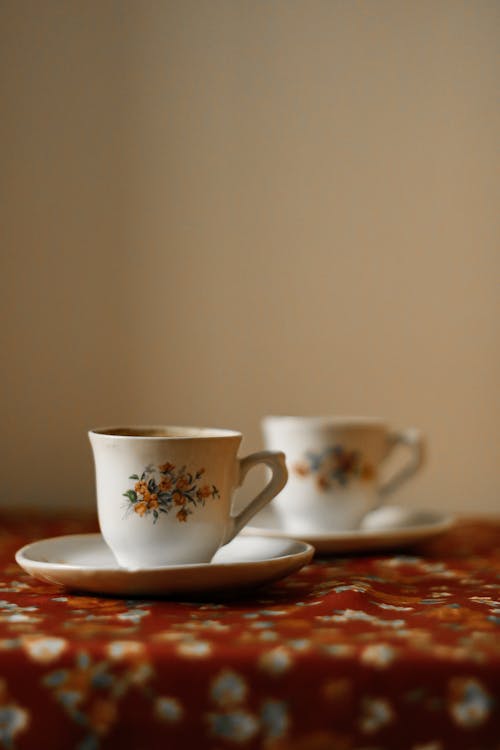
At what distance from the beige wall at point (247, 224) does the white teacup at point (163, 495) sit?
541 millimetres

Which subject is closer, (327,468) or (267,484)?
(267,484)

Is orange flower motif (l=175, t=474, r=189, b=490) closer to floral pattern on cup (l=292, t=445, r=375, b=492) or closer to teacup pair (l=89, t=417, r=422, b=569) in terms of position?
teacup pair (l=89, t=417, r=422, b=569)

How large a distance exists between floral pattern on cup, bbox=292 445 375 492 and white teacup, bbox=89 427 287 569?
226mm

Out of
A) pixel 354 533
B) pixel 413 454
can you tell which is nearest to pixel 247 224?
pixel 413 454

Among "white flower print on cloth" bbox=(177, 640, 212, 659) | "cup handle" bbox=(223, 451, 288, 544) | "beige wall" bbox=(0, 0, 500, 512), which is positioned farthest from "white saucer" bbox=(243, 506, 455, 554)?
"white flower print on cloth" bbox=(177, 640, 212, 659)

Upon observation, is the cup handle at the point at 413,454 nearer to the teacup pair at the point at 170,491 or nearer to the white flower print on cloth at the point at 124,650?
the teacup pair at the point at 170,491

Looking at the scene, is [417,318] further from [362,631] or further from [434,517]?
[362,631]

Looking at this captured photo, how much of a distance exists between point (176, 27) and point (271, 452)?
764mm

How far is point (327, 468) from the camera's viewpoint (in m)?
0.96

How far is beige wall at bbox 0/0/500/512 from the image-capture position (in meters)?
1.26

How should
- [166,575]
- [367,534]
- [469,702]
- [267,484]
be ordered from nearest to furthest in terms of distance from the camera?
1. [469,702]
2. [166,575]
3. [267,484]
4. [367,534]

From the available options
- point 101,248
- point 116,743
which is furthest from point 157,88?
point 116,743

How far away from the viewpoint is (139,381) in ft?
4.26

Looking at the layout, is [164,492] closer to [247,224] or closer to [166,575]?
[166,575]
